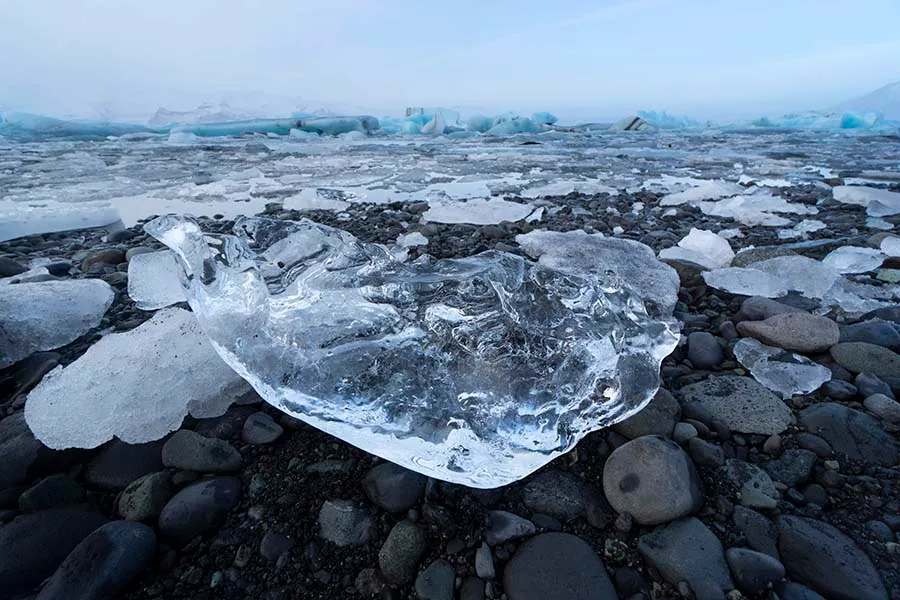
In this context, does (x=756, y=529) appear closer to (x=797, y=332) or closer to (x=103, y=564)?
(x=797, y=332)

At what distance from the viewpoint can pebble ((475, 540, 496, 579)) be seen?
2.92ft

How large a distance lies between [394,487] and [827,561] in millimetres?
877

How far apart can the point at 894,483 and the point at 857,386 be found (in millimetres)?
418

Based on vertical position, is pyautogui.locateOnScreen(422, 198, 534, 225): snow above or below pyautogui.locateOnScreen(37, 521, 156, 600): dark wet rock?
above

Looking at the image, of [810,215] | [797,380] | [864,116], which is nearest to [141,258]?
[797,380]

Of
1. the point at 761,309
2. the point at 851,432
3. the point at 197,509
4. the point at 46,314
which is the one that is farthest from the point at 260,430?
the point at 761,309

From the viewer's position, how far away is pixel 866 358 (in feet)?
4.87

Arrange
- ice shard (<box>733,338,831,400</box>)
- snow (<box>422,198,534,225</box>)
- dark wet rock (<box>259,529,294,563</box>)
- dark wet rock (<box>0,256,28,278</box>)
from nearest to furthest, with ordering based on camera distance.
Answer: dark wet rock (<box>259,529,294,563</box>) < ice shard (<box>733,338,831,400</box>) < dark wet rock (<box>0,256,28,278</box>) < snow (<box>422,198,534,225</box>)

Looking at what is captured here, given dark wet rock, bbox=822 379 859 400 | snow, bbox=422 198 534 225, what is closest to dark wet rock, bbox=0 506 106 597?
dark wet rock, bbox=822 379 859 400

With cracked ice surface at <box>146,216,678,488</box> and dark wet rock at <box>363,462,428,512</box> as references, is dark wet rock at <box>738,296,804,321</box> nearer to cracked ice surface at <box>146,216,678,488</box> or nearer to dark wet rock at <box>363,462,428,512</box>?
cracked ice surface at <box>146,216,678,488</box>

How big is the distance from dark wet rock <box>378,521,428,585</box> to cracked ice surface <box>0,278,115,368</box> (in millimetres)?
1463

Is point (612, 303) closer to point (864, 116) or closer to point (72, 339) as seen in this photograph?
point (72, 339)

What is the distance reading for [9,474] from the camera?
1.07 meters

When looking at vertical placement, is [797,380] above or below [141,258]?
below
